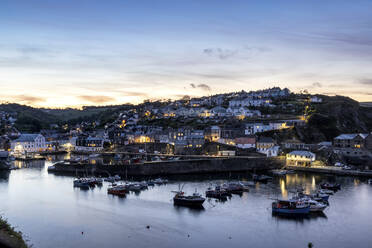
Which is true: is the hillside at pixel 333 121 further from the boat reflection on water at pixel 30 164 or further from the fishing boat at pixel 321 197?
the boat reflection on water at pixel 30 164

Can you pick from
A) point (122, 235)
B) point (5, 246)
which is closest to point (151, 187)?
point (122, 235)

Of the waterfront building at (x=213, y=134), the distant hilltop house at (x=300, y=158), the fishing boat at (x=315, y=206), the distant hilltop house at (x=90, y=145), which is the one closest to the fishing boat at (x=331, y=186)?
the fishing boat at (x=315, y=206)

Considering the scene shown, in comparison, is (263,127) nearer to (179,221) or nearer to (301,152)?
(301,152)

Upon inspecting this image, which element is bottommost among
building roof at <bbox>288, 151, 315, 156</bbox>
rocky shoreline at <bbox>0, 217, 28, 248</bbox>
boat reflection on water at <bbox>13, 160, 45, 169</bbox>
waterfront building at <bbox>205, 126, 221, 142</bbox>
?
boat reflection on water at <bbox>13, 160, 45, 169</bbox>

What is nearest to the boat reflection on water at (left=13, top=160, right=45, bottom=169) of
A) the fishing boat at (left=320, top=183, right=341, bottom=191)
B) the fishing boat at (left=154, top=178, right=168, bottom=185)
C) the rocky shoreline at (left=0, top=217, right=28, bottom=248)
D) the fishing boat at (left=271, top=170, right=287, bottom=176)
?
the fishing boat at (left=154, top=178, right=168, bottom=185)

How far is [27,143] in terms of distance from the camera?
9656 cm

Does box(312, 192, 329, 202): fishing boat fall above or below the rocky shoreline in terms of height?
below

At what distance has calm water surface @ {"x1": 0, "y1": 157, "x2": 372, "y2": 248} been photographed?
28.4 metres

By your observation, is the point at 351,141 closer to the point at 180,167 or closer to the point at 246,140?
the point at 246,140

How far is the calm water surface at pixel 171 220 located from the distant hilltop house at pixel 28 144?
159 feet

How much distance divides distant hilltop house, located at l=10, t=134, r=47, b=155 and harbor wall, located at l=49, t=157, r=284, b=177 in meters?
35.7

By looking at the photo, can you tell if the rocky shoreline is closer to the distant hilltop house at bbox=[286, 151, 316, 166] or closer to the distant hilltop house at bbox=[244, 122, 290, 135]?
the distant hilltop house at bbox=[286, 151, 316, 166]

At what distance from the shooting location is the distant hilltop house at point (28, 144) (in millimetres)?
94188

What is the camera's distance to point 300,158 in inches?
2557
